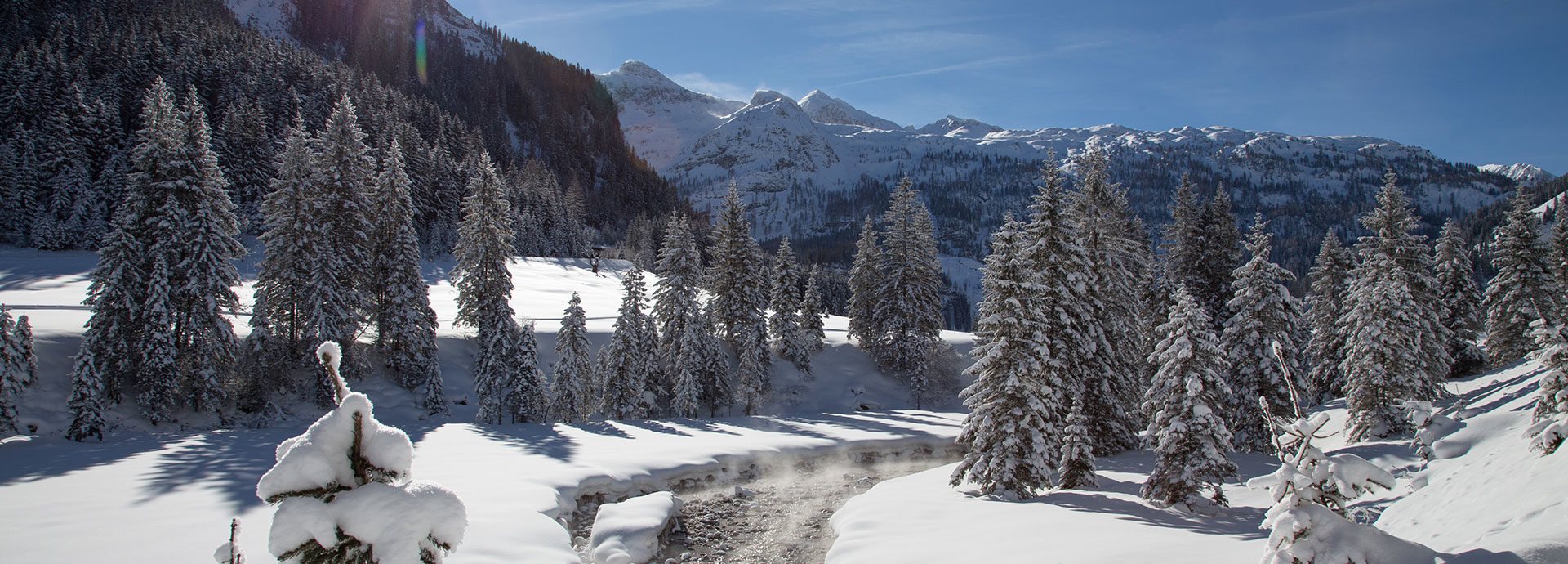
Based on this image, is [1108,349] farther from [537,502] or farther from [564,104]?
[564,104]

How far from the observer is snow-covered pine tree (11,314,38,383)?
2133 cm

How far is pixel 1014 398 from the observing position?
62.5 feet

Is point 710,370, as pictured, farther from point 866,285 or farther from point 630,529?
point 630,529

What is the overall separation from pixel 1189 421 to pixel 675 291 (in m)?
30.4

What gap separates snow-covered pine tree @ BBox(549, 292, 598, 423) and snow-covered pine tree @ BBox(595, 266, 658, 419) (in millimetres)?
1767

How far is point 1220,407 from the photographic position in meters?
17.2

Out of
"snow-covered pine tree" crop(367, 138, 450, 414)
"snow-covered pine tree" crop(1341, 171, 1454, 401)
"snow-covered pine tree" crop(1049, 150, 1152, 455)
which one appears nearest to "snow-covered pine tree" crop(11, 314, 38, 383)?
"snow-covered pine tree" crop(367, 138, 450, 414)

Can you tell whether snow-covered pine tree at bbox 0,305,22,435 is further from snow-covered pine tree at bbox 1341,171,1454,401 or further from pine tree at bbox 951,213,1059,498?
snow-covered pine tree at bbox 1341,171,1454,401

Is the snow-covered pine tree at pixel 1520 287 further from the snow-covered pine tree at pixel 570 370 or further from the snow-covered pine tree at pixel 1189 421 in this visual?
the snow-covered pine tree at pixel 570 370

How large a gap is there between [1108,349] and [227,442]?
98.2ft

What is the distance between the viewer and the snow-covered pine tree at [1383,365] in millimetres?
22344

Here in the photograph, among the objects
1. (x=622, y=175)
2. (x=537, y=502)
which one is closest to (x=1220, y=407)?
(x=537, y=502)

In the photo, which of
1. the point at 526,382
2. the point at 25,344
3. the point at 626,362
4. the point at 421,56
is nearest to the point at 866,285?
the point at 626,362

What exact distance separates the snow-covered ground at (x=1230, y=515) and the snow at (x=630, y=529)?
4576 millimetres
